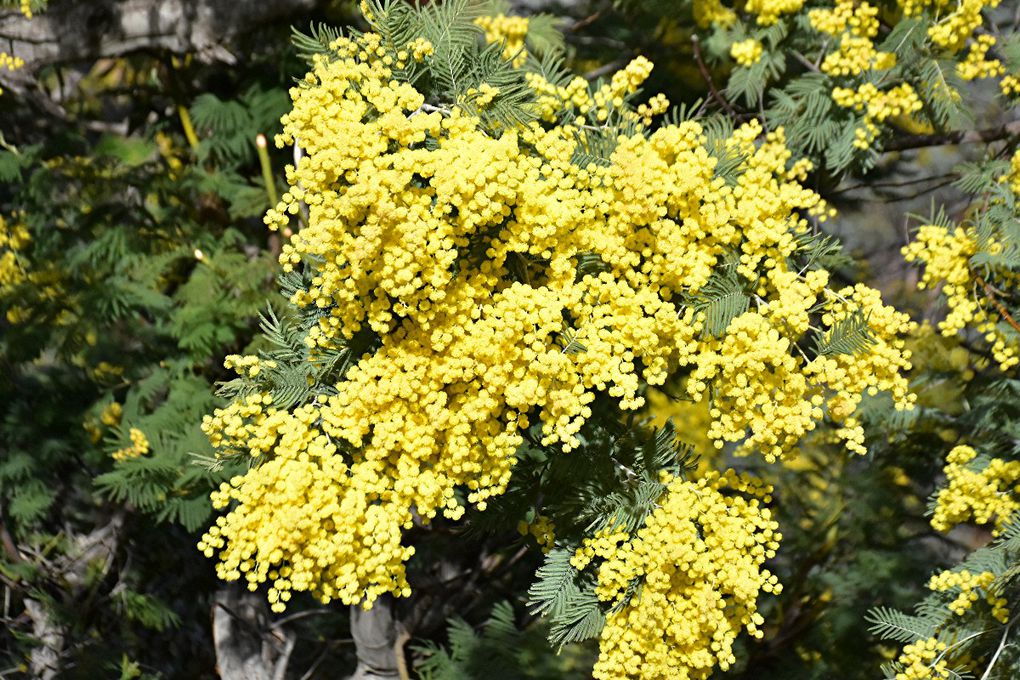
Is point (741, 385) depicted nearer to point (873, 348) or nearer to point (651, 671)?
point (873, 348)

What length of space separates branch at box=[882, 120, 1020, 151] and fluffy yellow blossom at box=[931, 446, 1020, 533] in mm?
1236

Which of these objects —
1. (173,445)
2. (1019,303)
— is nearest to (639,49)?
(1019,303)

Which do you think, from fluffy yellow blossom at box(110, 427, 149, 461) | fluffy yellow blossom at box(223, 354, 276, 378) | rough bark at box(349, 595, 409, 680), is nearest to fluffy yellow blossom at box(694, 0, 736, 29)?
fluffy yellow blossom at box(223, 354, 276, 378)

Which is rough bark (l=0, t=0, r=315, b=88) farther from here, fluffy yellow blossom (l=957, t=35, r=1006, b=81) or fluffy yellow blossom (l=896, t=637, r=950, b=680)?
fluffy yellow blossom (l=896, t=637, r=950, b=680)

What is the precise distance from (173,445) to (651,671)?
213cm

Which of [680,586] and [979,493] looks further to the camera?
[979,493]

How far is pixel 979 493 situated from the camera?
2.75m

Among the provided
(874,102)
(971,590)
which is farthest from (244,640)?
(874,102)

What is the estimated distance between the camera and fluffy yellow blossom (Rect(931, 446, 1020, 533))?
272 cm

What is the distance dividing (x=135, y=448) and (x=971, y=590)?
2977 millimetres

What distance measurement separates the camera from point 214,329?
3617 mm

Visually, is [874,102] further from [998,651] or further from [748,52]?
[998,651]

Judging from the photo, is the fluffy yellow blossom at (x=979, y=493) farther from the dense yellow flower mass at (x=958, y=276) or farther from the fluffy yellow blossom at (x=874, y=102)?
the fluffy yellow blossom at (x=874, y=102)

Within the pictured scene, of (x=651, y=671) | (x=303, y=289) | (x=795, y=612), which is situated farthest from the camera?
(x=795, y=612)
